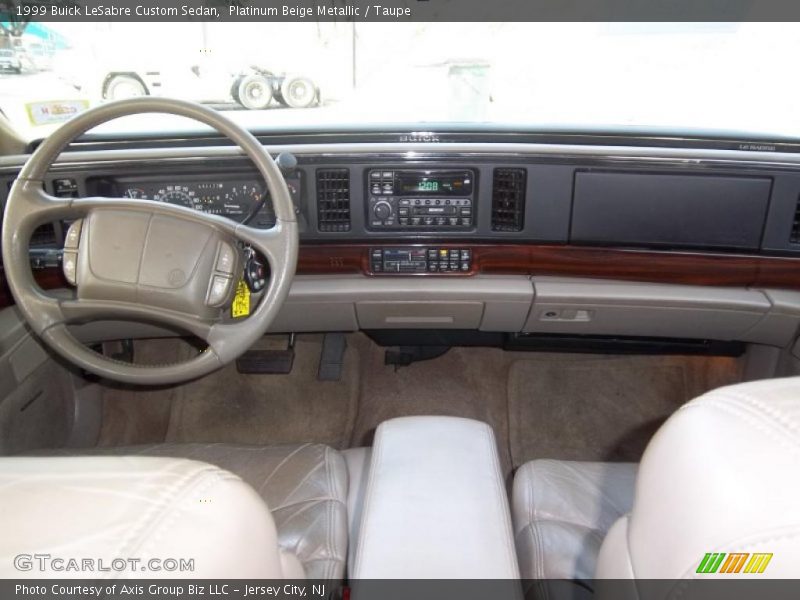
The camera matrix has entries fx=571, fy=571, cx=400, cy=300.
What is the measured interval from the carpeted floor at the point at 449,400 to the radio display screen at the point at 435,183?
3.12 ft

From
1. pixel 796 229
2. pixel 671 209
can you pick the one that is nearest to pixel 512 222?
pixel 671 209

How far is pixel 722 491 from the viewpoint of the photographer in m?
0.50

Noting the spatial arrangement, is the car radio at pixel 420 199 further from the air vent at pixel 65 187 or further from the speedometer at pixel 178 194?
the air vent at pixel 65 187

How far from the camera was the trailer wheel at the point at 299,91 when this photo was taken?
1787 millimetres

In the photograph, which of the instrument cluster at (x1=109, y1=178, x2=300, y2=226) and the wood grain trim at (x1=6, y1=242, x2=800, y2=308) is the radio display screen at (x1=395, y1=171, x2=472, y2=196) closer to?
the wood grain trim at (x1=6, y1=242, x2=800, y2=308)

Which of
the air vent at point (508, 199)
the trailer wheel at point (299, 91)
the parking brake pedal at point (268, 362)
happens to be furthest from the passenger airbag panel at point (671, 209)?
the parking brake pedal at point (268, 362)

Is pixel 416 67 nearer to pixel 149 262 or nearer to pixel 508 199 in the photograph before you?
pixel 508 199

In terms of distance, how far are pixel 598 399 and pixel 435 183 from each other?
1.21 metres

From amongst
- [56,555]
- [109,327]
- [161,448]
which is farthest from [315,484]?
[109,327]

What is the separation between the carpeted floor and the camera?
→ 230cm

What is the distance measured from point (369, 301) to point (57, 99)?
115 centimetres
